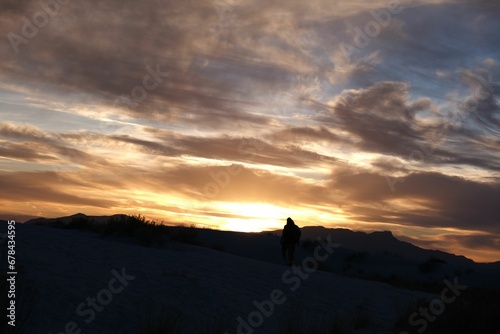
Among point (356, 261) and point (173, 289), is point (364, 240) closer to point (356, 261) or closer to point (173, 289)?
point (356, 261)

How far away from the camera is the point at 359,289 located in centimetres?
1786

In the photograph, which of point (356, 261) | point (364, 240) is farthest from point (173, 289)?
point (364, 240)

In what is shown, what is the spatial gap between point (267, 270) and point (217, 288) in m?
4.24

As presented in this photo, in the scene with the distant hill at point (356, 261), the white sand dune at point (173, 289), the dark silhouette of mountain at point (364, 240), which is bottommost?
the white sand dune at point (173, 289)

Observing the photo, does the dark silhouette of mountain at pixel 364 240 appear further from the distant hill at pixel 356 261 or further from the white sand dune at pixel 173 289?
the white sand dune at pixel 173 289

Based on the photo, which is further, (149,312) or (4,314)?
(149,312)

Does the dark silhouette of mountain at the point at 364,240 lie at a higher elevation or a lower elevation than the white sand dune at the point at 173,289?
higher

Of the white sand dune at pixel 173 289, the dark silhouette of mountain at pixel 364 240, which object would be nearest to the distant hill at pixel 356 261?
the white sand dune at pixel 173 289

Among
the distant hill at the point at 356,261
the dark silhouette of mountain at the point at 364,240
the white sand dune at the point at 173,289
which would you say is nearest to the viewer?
the white sand dune at the point at 173,289

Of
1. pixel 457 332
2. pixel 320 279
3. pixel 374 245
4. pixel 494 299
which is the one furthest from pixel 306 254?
pixel 374 245

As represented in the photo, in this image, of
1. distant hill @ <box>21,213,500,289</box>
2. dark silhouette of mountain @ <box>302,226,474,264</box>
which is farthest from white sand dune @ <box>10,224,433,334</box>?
dark silhouette of mountain @ <box>302,226,474,264</box>

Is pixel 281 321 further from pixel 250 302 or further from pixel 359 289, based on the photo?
pixel 359 289

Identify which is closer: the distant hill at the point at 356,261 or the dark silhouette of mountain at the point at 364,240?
the distant hill at the point at 356,261

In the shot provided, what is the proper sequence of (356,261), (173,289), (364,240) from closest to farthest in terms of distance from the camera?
(173,289)
(356,261)
(364,240)
